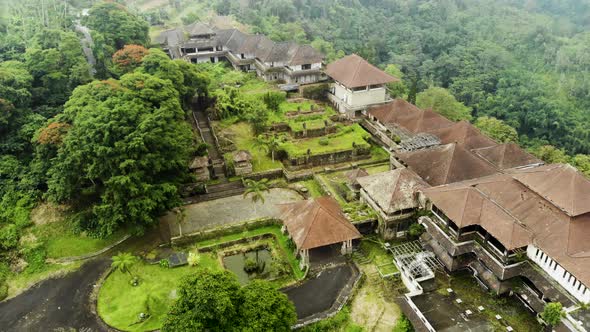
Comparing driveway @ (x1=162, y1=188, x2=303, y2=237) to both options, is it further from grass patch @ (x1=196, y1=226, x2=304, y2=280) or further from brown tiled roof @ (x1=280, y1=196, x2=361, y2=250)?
brown tiled roof @ (x1=280, y1=196, x2=361, y2=250)

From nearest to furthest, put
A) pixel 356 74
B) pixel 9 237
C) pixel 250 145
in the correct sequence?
1. pixel 9 237
2. pixel 250 145
3. pixel 356 74

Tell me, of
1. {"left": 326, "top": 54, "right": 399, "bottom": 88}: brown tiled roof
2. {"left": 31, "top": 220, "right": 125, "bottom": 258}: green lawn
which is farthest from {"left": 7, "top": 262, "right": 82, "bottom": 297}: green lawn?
{"left": 326, "top": 54, "right": 399, "bottom": 88}: brown tiled roof

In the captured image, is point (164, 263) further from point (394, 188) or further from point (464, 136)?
point (464, 136)

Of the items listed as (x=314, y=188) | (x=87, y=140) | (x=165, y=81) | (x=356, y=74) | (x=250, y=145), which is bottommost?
(x=314, y=188)

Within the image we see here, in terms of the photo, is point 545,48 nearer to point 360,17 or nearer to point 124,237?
point 360,17

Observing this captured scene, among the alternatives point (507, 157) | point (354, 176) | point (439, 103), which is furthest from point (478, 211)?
point (439, 103)

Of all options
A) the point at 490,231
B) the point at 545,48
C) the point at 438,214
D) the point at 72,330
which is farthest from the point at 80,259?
the point at 545,48
